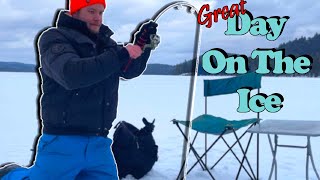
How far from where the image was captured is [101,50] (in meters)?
2.08

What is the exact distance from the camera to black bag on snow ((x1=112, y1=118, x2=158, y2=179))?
3957mm

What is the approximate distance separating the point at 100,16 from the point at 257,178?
246cm

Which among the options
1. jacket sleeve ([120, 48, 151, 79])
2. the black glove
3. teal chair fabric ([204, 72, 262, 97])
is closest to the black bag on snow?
teal chair fabric ([204, 72, 262, 97])

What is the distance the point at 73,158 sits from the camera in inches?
82.2

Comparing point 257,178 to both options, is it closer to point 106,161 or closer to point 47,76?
point 106,161

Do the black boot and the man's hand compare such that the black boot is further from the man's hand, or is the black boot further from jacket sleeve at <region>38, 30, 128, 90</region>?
the man's hand

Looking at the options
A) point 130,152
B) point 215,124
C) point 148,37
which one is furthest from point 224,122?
point 148,37

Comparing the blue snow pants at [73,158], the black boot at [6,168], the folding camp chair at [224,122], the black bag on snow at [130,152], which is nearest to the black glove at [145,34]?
the blue snow pants at [73,158]

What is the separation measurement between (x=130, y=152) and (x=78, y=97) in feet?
6.68

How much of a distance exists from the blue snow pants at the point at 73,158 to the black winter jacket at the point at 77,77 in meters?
0.04

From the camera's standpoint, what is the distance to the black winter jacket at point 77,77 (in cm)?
181

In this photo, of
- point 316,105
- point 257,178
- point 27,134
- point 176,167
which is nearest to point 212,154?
point 176,167

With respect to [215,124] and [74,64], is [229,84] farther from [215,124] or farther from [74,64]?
[74,64]

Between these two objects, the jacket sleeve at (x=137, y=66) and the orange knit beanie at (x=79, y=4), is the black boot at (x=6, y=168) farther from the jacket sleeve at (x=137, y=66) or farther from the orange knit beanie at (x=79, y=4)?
the orange knit beanie at (x=79, y=4)
